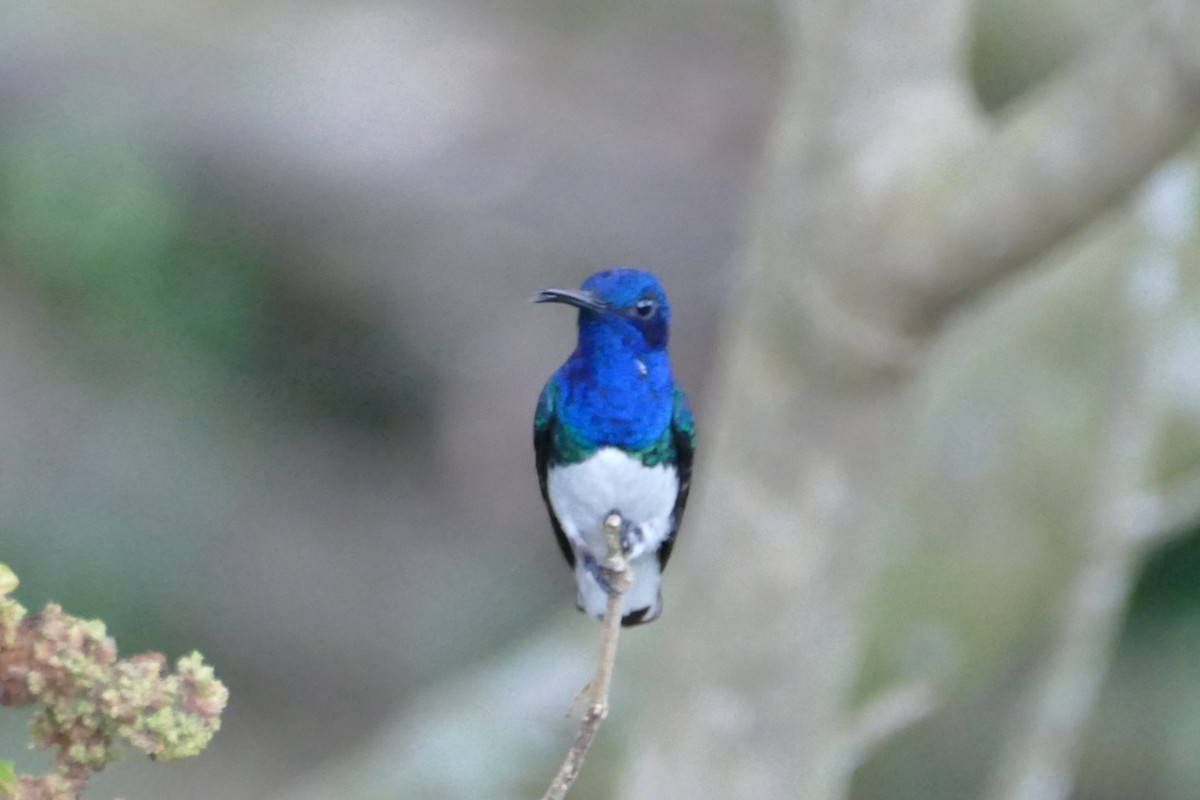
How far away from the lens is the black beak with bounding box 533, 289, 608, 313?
1028 millimetres

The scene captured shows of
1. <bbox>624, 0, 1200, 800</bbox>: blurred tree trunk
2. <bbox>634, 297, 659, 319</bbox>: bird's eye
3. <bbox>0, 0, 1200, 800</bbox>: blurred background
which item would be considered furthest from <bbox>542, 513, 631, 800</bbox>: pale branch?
<bbox>0, 0, 1200, 800</bbox>: blurred background

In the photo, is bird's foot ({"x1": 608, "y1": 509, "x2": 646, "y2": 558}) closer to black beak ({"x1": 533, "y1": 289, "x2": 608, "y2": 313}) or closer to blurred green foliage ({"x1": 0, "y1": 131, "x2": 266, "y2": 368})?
black beak ({"x1": 533, "y1": 289, "x2": 608, "y2": 313})

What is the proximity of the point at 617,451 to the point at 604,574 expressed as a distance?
0.12 meters

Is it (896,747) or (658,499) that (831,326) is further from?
(896,747)

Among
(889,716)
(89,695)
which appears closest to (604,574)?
(89,695)

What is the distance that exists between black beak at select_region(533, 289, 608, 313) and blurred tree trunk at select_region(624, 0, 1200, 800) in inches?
51.1

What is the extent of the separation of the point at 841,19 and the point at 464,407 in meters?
5.13

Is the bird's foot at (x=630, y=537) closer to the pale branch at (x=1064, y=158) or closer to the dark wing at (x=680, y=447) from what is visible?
the dark wing at (x=680, y=447)

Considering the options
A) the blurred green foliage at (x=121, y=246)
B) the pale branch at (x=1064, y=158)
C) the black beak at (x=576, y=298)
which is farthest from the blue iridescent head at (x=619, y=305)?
the blurred green foliage at (x=121, y=246)

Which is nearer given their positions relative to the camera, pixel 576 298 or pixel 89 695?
pixel 89 695

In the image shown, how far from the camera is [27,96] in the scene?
7453mm

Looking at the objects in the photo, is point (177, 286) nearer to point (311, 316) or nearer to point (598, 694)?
point (311, 316)

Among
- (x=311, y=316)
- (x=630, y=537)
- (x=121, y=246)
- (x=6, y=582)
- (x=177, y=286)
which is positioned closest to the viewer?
(x=6, y=582)

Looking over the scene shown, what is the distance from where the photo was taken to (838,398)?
2.88 m
